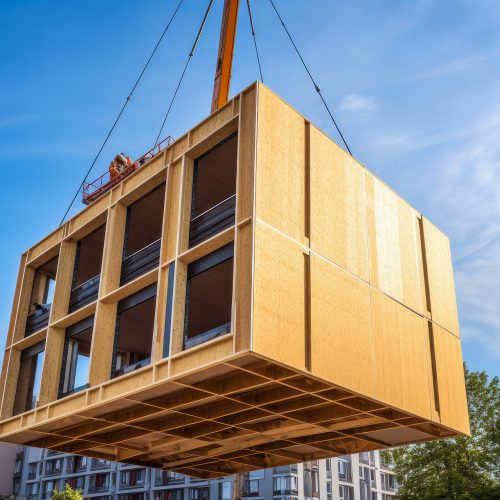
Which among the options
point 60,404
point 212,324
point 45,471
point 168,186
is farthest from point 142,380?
point 45,471

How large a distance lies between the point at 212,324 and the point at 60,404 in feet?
28.7

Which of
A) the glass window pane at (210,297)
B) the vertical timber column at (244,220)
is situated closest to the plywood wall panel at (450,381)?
the glass window pane at (210,297)

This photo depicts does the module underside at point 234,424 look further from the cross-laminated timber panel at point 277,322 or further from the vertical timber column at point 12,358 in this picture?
the vertical timber column at point 12,358

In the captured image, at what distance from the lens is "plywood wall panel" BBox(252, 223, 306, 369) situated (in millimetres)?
16984

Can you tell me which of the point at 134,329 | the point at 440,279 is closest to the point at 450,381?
the point at 440,279

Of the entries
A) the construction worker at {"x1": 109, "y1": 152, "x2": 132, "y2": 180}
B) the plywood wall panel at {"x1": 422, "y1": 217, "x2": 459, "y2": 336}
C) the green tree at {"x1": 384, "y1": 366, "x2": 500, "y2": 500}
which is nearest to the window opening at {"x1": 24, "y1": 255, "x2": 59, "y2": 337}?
the construction worker at {"x1": 109, "y1": 152, "x2": 132, "y2": 180}

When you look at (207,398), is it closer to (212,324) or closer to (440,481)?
(212,324)

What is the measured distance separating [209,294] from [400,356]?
8.13 meters

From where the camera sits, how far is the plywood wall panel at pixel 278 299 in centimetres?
1698

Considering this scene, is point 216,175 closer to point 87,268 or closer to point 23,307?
point 87,268

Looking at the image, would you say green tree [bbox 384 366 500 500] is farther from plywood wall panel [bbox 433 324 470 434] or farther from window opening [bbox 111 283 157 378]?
window opening [bbox 111 283 157 378]

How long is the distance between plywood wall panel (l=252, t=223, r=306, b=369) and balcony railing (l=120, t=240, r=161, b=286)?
5312 mm

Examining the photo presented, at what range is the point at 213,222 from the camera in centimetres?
2041

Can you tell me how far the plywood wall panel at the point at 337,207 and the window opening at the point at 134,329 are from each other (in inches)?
228
